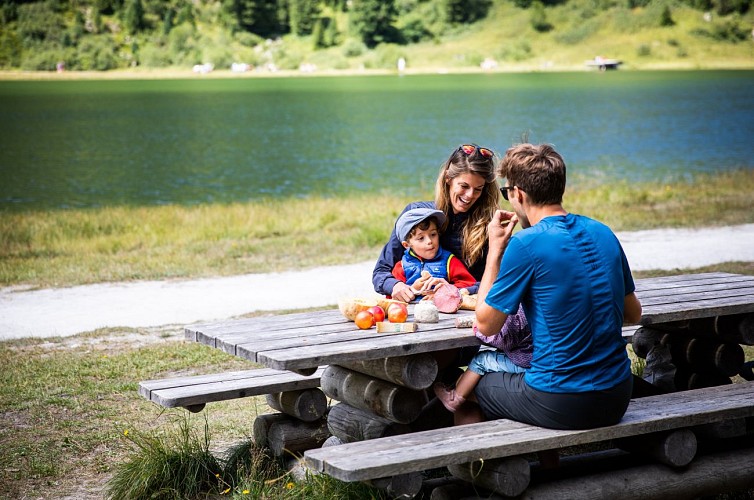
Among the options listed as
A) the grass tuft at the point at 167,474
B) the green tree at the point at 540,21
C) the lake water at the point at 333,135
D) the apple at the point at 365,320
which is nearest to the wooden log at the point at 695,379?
the apple at the point at 365,320

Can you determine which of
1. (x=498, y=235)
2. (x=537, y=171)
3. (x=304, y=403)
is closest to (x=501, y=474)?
(x=498, y=235)

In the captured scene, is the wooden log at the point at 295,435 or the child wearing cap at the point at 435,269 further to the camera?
the wooden log at the point at 295,435

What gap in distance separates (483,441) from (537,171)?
122cm

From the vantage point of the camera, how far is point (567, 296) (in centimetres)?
Result: 419

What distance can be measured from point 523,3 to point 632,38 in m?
27.5

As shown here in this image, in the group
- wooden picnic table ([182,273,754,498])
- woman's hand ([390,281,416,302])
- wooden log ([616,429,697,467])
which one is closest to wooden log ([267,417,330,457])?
wooden picnic table ([182,273,754,498])

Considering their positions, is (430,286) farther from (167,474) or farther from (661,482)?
(167,474)

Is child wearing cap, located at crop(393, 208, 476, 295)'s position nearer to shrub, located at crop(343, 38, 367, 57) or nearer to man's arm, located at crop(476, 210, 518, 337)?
man's arm, located at crop(476, 210, 518, 337)

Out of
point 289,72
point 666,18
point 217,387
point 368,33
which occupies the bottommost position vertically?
point 289,72

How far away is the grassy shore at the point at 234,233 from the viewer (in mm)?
13320

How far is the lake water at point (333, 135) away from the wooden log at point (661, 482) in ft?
49.8

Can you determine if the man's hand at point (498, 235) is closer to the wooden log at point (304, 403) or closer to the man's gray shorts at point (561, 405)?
the man's gray shorts at point (561, 405)

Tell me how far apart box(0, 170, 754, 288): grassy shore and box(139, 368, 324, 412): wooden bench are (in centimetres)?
721

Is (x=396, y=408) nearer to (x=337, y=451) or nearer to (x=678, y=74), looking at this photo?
(x=337, y=451)
